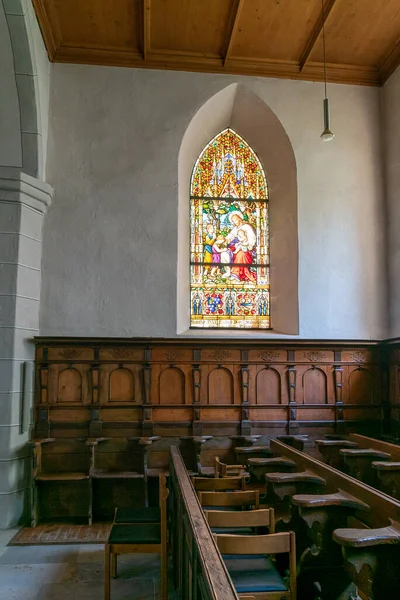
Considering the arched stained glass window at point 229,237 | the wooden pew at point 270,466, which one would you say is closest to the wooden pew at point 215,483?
the wooden pew at point 270,466

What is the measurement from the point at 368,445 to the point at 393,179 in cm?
395

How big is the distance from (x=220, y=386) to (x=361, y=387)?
1.94m

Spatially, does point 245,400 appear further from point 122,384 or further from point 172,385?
point 122,384

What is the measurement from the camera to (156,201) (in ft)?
24.5

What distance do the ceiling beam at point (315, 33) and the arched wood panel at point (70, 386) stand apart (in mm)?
5344

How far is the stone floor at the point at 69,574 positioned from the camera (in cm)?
445

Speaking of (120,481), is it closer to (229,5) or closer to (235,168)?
(235,168)

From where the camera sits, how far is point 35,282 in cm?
697

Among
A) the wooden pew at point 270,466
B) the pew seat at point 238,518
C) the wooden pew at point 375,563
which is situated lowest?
the wooden pew at point 375,563

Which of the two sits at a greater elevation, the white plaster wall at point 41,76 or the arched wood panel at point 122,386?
the white plaster wall at point 41,76

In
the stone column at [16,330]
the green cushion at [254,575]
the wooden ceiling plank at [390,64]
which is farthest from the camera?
the wooden ceiling plank at [390,64]

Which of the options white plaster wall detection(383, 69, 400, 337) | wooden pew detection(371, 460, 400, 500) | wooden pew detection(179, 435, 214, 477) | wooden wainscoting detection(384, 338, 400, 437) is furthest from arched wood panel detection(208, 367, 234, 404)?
wooden pew detection(371, 460, 400, 500)

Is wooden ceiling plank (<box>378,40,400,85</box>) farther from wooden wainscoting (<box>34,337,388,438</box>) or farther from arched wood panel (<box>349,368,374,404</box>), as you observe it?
arched wood panel (<box>349,368,374,404</box>)

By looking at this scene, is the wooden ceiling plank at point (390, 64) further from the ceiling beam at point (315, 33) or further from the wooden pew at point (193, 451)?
the wooden pew at point (193, 451)
